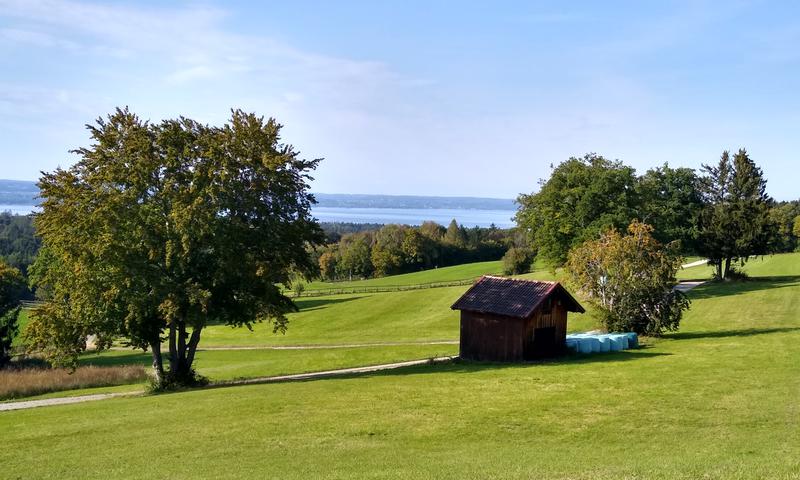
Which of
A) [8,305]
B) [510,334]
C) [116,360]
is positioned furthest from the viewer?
[8,305]

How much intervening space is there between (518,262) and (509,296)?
6915 cm

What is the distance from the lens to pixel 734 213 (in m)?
64.3

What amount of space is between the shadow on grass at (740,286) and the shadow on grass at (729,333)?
55.3 feet

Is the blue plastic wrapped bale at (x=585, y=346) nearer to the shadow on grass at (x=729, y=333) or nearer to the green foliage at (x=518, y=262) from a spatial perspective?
the shadow on grass at (x=729, y=333)

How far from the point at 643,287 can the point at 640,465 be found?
27343 mm

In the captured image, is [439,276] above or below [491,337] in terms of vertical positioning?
above

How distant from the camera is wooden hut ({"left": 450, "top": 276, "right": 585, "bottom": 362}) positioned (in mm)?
33812

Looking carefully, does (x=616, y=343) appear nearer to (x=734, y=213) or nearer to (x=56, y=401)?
(x=56, y=401)

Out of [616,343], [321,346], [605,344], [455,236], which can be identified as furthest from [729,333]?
[455,236]

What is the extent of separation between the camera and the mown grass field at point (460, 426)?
13789 millimetres

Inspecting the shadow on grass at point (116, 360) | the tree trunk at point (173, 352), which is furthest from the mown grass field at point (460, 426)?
the shadow on grass at point (116, 360)

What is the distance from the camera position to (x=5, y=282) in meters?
59.2

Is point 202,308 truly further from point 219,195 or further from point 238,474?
point 238,474

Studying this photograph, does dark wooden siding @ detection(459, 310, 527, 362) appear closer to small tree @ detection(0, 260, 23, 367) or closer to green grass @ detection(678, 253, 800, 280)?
small tree @ detection(0, 260, 23, 367)
